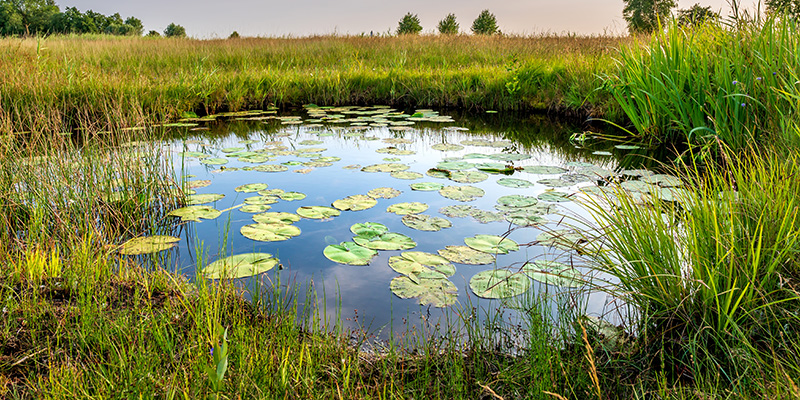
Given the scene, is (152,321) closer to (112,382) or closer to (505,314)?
(112,382)

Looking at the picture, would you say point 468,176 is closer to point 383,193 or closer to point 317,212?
point 383,193

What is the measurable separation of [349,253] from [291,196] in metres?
1.07

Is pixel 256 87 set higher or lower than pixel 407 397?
higher

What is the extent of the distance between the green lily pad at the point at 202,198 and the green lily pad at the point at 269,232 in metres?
0.62

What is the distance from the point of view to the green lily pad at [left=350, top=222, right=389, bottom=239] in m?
2.67

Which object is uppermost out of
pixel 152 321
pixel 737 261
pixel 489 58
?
pixel 489 58

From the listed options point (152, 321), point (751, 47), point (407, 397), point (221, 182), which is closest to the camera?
point (407, 397)

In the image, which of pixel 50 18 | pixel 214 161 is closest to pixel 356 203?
pixel 214 161

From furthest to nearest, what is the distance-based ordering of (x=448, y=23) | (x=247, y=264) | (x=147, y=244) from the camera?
(x=448, y=23)
(x=147, y=244)
(x=247, y=264)

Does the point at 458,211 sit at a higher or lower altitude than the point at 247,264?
higher

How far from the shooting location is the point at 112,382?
1.36 metres

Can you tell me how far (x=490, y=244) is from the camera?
2.51m

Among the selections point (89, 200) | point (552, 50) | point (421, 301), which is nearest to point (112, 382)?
point (421, 301)

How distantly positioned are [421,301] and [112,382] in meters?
1.12
